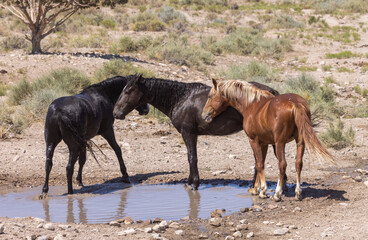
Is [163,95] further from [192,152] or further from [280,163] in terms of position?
[280,163]

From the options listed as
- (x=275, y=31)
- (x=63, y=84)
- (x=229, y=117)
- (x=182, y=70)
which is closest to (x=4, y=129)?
(x=63, y=84)

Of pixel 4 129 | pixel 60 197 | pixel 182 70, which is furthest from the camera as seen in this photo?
pixel 182 70

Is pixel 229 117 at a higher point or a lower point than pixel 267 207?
higher

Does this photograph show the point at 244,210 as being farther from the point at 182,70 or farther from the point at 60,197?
the point at 182,70

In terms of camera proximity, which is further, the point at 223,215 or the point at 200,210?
the point at 200,210

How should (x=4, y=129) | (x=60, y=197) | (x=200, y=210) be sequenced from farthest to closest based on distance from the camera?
1. (x=4, y=129)
2. (x=60, y=197)
3. (x=200, y=210)

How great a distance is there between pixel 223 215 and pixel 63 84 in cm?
1098

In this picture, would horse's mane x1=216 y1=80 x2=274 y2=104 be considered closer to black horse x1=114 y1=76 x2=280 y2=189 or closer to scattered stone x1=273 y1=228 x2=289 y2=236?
black horse x1=114 y1=76 x2=280 y2=189

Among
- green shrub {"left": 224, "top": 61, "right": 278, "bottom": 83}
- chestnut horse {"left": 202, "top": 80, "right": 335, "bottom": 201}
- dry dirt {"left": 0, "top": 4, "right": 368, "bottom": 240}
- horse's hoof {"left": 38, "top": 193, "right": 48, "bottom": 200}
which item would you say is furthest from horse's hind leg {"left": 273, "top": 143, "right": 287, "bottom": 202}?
green shrub {"left": 224, "top": 61, "right": 278, "bottom": 83}

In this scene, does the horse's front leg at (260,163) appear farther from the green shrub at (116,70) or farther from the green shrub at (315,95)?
the green shrub at (116,70)

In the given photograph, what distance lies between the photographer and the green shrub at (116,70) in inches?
751

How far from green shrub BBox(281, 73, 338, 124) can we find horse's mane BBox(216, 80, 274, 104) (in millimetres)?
6855

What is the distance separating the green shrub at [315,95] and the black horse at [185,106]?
6.39 metres

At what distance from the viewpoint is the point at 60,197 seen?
9164 mm
